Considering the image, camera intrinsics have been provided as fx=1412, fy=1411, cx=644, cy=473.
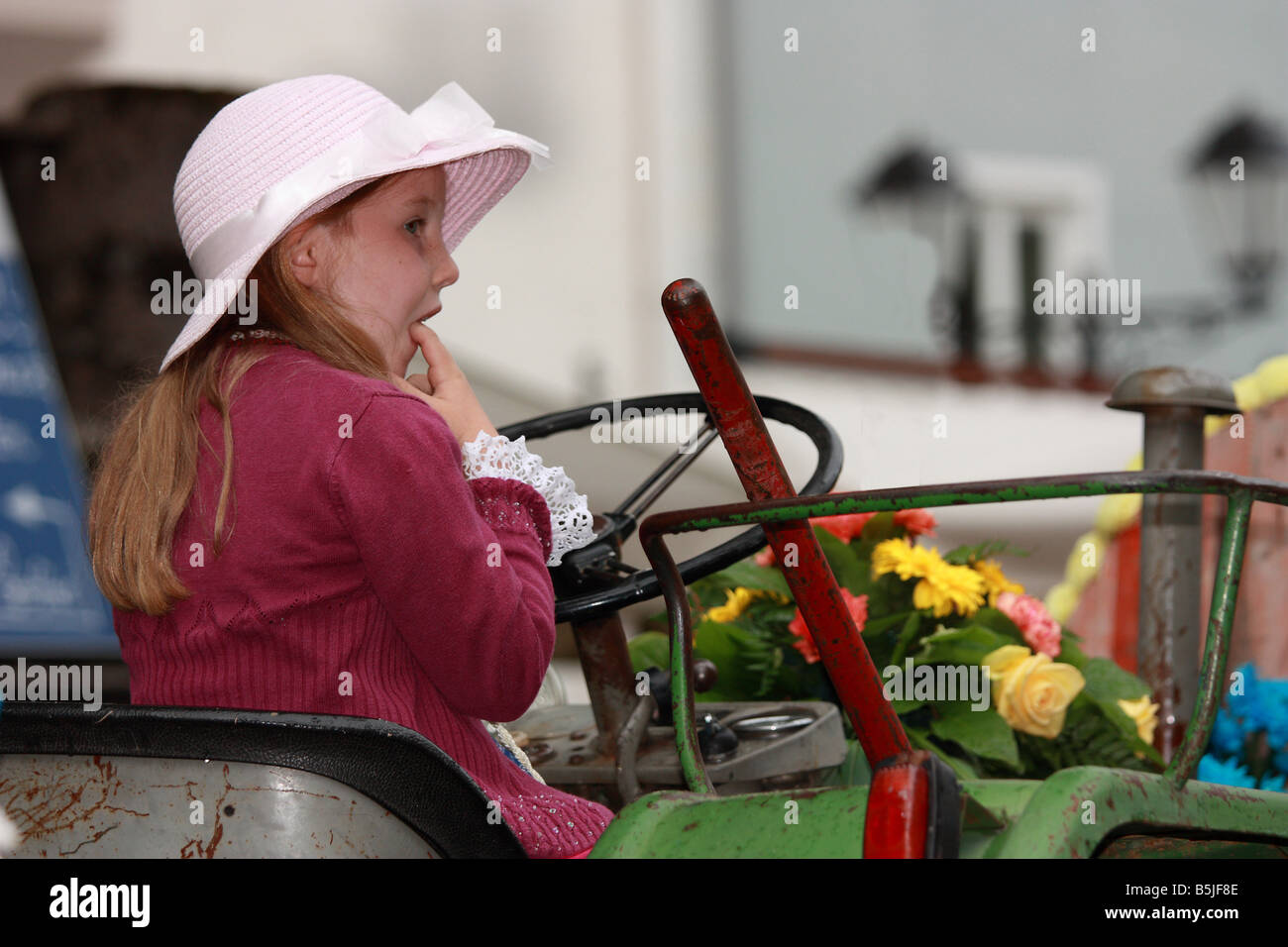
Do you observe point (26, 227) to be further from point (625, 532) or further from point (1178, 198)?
point (1178, 198)

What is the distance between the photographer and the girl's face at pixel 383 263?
1116mm

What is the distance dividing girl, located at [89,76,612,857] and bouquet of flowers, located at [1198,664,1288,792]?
3.79ft

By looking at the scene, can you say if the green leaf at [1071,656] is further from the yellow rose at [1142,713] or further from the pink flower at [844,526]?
the pink flower at [844,526]

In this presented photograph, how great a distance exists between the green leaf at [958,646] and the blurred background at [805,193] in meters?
1.86

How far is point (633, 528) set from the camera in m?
1.37

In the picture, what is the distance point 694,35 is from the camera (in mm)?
5355

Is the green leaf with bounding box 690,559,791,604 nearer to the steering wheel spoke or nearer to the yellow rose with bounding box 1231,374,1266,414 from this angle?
the steering wheel spoke

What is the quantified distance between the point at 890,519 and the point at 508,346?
11.1 feet

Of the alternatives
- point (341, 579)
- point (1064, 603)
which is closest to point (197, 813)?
point (341, 579)

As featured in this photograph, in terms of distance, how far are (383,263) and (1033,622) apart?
1019 mm

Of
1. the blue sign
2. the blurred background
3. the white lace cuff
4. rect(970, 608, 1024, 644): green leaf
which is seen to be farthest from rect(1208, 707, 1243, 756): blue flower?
the blue sign

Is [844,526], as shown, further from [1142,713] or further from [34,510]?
[34,510]

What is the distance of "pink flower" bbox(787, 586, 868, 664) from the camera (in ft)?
5.61
